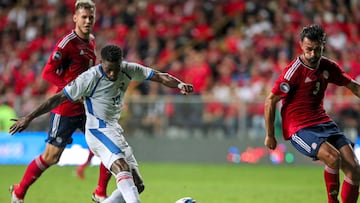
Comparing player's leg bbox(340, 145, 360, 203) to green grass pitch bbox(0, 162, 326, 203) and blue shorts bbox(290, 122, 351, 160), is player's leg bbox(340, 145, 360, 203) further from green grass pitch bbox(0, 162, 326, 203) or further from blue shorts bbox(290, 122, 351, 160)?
green grass pitch bbox(0, 162, 326, 203)

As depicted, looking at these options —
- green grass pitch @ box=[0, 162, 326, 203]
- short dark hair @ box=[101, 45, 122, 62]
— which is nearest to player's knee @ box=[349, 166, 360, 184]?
green grass pitch @ box=[0, 162, 326, 203]

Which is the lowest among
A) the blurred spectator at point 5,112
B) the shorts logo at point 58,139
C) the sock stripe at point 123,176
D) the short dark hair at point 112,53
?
the blurred spectator at point 5,112

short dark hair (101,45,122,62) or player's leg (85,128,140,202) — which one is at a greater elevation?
short dark hair (101,45,122,62)

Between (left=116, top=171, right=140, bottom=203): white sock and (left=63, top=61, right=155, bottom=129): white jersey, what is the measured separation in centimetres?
75

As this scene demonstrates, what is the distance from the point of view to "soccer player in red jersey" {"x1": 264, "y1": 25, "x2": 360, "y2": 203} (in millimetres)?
9141

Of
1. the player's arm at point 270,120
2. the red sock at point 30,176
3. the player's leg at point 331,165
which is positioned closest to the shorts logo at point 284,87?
the player's arm at point 270,120

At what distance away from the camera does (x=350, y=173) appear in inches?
360

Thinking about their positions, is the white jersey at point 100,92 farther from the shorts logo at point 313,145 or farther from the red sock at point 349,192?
the red sock at point 349,192

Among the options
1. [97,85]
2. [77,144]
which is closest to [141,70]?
[97,85]

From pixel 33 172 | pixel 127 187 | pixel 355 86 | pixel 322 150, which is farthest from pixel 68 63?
pixel 355 86

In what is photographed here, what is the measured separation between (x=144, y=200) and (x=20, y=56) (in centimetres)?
1273

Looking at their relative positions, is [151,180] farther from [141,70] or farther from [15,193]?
[141,70]

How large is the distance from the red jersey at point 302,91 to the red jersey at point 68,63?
2618 millimetres

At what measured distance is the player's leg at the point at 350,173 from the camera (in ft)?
29.9
